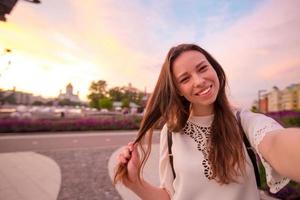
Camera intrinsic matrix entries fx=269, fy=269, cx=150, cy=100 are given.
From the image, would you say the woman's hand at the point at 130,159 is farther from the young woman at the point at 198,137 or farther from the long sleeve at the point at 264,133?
the long sleeve at the point at 264,133

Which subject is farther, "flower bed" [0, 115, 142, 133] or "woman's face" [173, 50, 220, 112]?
"flower bed" [0, 115, 142, 133]

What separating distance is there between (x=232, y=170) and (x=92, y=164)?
285 inches

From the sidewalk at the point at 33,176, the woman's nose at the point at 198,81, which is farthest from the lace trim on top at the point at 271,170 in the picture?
the sidewalk at the point at 33,176

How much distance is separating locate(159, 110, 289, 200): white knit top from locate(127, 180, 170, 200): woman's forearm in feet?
0.45

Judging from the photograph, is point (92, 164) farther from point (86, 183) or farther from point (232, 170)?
point (232, 170)

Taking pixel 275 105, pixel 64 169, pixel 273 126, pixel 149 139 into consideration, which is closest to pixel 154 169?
pixel 64 169

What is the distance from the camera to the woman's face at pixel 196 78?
1.39m

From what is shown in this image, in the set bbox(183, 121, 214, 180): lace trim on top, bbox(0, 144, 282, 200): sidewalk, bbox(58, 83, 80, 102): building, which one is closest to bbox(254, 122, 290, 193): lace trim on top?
bbox(183, 121, 214, 180): lace trim on top

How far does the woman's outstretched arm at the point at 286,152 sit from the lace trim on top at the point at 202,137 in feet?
1.41

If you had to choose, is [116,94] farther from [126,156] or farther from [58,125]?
[126,156]

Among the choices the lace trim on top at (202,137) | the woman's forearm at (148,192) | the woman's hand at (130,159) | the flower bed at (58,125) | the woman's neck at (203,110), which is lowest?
the flower bed at (58,125)

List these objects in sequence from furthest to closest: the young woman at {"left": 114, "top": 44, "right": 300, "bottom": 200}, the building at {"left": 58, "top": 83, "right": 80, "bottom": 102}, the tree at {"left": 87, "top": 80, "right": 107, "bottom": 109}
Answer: the building at {"left": 58, "top": 83, "right": 80, "bottom": 102}
the tree at {"left": 87, "top": 80, "right": 107, "bottom": 109}
the young woman at {"left": 114, "top": 44, "right": 300, "bottom": 200}

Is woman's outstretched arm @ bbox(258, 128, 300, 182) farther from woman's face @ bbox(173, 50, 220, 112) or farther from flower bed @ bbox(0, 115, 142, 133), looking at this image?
flower bed @ bbox(0, 115, 142, 133)

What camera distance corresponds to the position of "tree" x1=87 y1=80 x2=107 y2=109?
54.2 metres
